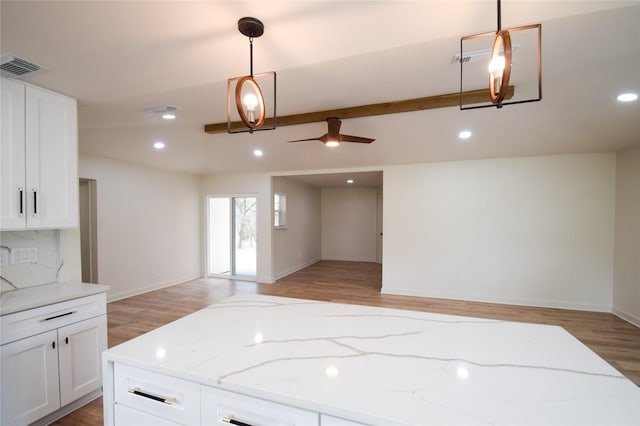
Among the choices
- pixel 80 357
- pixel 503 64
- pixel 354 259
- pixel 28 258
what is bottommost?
pixel 354 259

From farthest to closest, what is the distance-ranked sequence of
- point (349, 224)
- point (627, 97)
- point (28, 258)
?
point (349, 224) → point (627, 97) → point (28, 258)

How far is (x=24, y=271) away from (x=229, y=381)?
2.42 metres

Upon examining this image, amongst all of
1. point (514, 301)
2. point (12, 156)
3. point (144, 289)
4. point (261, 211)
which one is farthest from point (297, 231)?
point (12, 156)

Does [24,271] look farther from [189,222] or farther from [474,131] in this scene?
[474,131]

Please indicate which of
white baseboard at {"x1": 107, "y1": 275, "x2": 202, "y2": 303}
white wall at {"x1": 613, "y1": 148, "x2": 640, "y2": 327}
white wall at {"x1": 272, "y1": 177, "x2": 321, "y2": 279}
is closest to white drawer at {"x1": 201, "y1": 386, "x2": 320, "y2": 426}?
white baseboard at {"x1": 107, "y1": 275, "x2": 202, "y2": 303}

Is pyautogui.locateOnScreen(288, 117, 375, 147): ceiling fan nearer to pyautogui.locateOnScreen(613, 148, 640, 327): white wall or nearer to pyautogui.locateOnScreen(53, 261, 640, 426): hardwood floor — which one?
pyautogui.locateOnScreen(53, 261, 640, 426): hardwood floor

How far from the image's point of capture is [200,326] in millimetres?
1416

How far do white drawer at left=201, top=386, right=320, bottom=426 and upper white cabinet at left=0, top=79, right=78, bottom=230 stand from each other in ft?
6.81

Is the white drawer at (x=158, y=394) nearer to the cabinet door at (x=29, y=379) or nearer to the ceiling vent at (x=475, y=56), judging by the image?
the cabinet door at (x=29, y=379)

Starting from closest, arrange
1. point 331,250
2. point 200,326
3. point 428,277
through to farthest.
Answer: point 200,326 → point 428,277 → point 331,250

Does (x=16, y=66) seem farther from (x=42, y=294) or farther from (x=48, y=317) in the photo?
(x=48, y=317)

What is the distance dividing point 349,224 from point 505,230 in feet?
15.3

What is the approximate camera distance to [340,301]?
189 inches

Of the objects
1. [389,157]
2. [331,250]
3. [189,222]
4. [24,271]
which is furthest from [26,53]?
[331,250]
